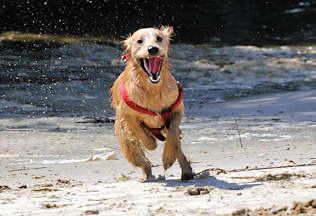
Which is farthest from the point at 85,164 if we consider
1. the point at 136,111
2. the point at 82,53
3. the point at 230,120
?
the point at 82,53

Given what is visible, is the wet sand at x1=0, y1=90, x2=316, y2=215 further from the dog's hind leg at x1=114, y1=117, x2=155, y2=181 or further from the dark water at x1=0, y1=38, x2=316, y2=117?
the dark water at x1=0, y1=38, x2=316, y2=117

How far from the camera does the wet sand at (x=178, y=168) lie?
496 cm

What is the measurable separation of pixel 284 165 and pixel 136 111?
1.58 metres

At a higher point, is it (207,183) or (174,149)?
(174,149)

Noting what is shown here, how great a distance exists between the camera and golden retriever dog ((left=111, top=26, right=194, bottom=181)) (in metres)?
5.84

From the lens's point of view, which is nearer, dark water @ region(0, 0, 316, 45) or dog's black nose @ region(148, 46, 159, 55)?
dog's black nose @ region(148, 46, 159, 55)

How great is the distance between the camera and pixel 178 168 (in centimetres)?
708

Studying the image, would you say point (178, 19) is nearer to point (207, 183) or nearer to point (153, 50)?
point (153, 50)

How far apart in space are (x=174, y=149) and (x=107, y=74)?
819 cm

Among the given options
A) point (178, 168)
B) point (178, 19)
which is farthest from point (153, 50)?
point (178, 19)

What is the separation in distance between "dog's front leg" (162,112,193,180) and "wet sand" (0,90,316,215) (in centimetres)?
12

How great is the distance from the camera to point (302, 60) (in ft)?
51.8

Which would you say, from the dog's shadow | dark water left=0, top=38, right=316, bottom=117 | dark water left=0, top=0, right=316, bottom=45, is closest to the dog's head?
the dog's shadow

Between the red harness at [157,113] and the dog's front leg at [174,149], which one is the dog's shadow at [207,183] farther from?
the red harness at [157,113]
